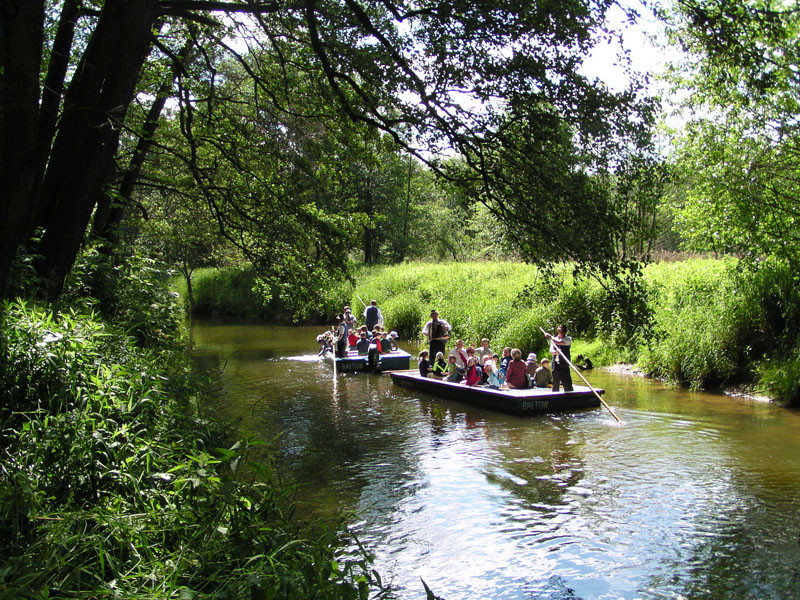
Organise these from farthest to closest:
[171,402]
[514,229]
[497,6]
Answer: [514,229] → [497,6] → [171,402]

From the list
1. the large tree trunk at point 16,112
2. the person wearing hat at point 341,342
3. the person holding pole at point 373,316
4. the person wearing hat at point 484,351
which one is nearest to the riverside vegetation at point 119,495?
the large tree trunk at point 16,112

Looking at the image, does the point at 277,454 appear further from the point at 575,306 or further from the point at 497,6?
the point at 575,306

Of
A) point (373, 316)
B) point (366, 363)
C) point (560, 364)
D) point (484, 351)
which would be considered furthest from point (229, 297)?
point (560, 364)

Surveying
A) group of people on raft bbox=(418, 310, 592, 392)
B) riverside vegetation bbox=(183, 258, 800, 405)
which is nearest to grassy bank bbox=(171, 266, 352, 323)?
riverside vegetation bbox=(183, 258, 800, 405)

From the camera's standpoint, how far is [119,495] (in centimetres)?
406

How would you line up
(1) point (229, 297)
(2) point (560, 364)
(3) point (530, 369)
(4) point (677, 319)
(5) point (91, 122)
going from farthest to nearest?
(1) point (229, 297) < (4) point (677, 319) < (3) point (530, 369) < (2) point (560, 364) < (5) point (91, 122)

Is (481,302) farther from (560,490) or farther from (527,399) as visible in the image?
(560,490)

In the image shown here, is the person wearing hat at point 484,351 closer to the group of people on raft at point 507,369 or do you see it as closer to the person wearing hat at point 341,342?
the group of people on raft at point 507,369

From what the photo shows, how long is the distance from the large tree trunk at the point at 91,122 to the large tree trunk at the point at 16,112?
0.89m

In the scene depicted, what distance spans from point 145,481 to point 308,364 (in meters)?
15.8

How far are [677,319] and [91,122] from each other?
1325 centimetres

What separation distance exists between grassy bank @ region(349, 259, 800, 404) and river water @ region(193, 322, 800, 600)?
101 cm

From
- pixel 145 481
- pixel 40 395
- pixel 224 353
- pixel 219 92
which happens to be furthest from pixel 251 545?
pixel 224 353

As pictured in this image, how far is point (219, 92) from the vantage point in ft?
42.1
